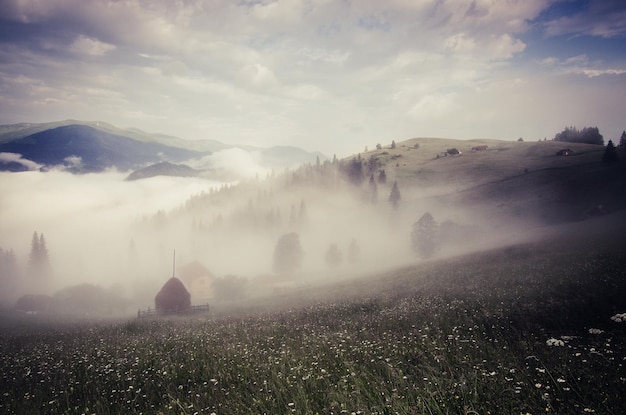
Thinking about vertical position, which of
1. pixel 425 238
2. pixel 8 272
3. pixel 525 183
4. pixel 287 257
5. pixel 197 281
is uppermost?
pixel 525 183

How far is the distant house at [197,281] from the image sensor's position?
75.7 meters

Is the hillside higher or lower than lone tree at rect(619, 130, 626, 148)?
lower

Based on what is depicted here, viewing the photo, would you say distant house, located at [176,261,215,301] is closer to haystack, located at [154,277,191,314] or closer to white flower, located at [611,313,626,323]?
haystack, located at [154,277,191,314]

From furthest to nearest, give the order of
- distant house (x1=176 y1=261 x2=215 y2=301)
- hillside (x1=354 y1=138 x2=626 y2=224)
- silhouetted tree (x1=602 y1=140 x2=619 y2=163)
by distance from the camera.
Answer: silhouetted tree (x1=602 y1=140 x2=619 y2=163) < hillside (x1=354 y1=138 x2=626 y2=224) < distant house (x1=176 y1=261 x2=215 y2=301)

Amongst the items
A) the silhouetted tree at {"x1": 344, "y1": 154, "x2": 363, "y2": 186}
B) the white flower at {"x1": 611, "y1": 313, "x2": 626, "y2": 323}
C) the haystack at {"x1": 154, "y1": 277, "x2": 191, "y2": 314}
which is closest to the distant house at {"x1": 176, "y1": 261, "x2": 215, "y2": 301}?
the haystack at {"x1": 154, "y1": 277, "x2": 191, "y2": 314}

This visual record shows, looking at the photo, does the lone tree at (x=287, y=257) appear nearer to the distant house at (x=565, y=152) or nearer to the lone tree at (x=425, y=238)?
the lone tree at (x=425, y=238)

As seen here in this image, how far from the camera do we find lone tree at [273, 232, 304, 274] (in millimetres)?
91875

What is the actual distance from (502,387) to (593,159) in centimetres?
15956

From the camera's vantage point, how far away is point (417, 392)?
Result: 18.6 feet

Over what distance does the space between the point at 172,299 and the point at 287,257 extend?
49093 mm

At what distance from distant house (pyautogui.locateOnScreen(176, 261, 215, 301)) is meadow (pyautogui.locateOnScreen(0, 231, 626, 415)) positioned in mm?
64661

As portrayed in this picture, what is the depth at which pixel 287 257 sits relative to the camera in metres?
92.0

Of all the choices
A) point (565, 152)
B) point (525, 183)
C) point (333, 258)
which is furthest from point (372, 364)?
point (565, 152)

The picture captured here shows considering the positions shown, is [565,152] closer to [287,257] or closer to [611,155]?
[611,155]
